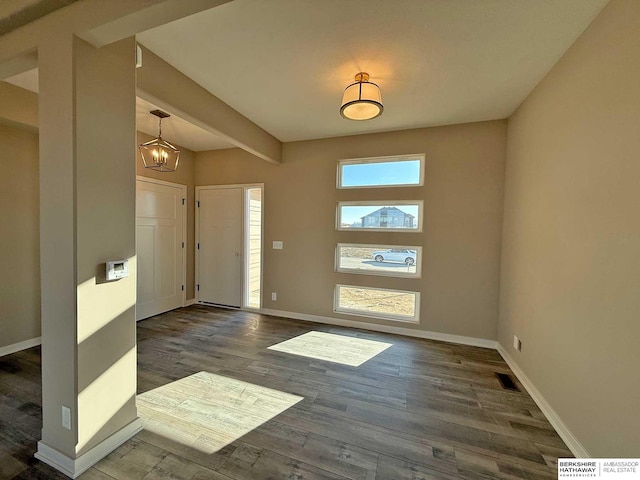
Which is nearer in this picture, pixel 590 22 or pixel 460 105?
pixel 590 22

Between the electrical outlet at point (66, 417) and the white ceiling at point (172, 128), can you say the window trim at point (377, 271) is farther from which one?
the electrical outlet at point (66, 417)

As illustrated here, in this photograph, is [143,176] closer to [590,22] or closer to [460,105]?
[460,105]

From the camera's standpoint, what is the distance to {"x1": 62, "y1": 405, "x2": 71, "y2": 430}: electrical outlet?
1.44 meters

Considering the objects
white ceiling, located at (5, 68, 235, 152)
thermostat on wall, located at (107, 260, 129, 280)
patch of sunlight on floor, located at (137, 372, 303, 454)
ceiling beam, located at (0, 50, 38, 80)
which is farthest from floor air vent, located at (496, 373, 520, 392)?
ceiling beam, located at (0, 50, 38, 80)

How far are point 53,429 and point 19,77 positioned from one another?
2872 mm

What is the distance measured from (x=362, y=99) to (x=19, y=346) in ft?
14.4

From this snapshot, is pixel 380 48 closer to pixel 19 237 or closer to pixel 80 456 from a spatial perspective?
pixel 80 456

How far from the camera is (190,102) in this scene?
2.37 meters

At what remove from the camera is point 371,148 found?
3.61m

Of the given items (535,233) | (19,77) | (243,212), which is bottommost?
(535,233)

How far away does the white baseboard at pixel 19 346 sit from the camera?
8.95 feet

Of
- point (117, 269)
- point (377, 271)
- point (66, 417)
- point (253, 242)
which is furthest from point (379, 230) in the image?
point (66, 417)

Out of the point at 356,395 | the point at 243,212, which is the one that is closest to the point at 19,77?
the point at 243,212

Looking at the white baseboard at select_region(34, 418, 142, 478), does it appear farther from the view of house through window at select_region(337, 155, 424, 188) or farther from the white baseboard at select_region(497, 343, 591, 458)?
the view of house through window at select_region(337, 155, 424, 188)
